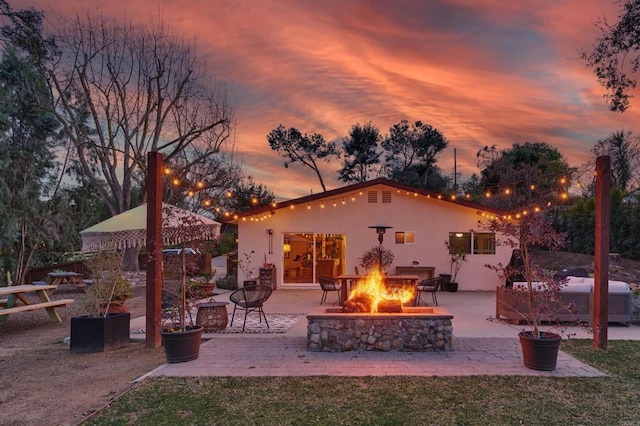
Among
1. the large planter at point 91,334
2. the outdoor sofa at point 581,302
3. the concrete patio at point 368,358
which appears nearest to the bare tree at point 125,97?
the large planter at point 91,334

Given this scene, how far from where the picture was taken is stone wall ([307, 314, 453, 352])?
19.5 feet

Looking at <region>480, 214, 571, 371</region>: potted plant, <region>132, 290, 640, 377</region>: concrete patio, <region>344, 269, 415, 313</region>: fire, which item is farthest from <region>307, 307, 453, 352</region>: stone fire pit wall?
<region>480, 214, 571, 371</region>: potted plant

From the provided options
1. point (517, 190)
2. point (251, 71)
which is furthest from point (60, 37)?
point (517, 190)

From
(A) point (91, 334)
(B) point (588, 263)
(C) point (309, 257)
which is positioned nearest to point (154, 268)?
(A) point (91, 334)

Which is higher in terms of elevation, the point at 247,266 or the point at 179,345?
the point at 247,266

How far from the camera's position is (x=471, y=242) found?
1365cm

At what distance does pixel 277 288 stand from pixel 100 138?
9.11 meters

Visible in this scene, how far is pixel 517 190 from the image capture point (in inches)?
938

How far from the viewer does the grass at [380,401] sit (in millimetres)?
3625

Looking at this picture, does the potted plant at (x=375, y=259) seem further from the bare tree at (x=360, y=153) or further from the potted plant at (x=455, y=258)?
the bare tree at (x=360, y=153)

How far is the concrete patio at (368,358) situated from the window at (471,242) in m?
5.97

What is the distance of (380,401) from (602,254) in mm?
4018

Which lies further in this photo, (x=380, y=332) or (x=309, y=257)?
(x=309, y=257)

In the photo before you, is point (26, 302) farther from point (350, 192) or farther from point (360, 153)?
point (360, 153)
